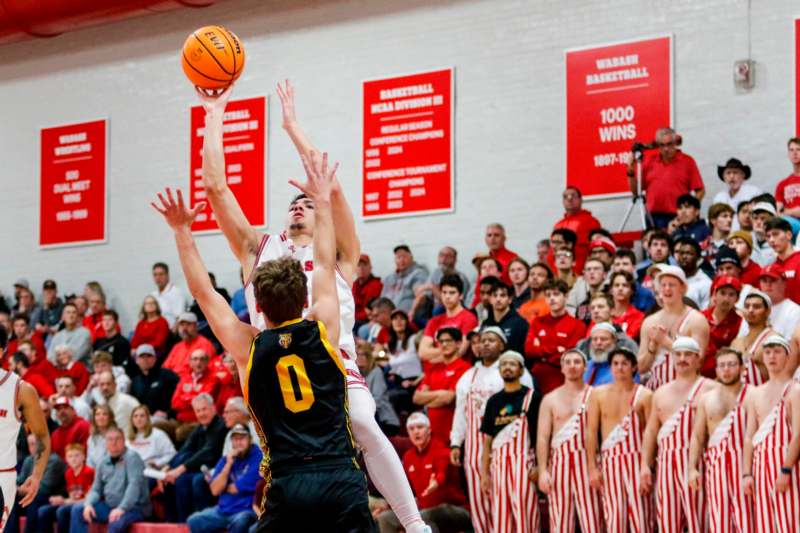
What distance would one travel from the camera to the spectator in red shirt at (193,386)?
15750 mm

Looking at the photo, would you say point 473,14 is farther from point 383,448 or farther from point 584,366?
point 383,448

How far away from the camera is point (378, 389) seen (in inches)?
537

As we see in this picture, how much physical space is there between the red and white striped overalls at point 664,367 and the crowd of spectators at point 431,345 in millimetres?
291

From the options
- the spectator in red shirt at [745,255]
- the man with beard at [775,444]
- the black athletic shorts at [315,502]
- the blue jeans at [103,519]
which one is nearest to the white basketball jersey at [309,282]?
the black athletic shorts at [315,502]

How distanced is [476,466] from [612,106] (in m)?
6.48

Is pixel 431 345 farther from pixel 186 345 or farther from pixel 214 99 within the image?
pixel 214 99

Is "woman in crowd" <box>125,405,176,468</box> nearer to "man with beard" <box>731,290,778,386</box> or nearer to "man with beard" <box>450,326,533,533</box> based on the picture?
"man with beard" <box>450,326,533,533</box>

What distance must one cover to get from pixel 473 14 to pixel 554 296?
20.8 feet

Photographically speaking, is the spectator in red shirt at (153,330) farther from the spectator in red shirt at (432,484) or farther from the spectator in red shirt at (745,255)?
the spectator in red shirt at (745,255)

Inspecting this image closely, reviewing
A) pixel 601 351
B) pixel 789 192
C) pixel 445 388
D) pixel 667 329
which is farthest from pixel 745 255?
pixel 445 388

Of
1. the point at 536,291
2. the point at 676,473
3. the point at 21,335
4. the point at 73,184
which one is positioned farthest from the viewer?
the point at 73,184

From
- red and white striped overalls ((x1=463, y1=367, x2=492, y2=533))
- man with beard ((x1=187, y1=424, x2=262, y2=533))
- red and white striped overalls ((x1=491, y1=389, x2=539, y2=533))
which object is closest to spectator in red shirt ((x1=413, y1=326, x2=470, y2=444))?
red and white striped overalls ((x1=463, y1=367, x2=492, y2=533))

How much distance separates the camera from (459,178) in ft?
58.7

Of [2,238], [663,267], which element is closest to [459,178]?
[663,267]
